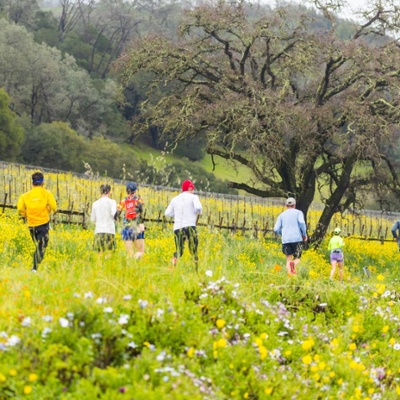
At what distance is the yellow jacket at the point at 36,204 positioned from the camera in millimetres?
10961

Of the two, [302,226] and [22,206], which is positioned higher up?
[22,206]

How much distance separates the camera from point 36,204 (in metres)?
11.0

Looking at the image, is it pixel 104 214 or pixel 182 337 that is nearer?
pixel 182 337

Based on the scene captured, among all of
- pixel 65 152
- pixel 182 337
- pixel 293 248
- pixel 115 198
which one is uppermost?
pixel 65 152

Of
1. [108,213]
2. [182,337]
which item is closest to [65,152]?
[108,213]

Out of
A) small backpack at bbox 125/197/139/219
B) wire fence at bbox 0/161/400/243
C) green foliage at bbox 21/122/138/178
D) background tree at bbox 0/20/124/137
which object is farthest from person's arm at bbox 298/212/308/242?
background tree at bbox 0/20/124/137

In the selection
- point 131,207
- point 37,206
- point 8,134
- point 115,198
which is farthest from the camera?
point 8,134

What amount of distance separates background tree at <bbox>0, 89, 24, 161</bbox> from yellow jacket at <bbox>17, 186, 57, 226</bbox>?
37.0 m

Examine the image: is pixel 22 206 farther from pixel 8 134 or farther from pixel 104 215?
pixel 8 134

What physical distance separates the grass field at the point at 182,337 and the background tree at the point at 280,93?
43.1ft

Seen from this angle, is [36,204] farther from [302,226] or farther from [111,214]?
[302,226]

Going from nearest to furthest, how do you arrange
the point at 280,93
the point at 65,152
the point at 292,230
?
the point at 292,230
the point at 280,93
the point at 65,152

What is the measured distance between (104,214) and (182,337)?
18.7 feet

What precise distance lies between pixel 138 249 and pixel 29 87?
5192 cm
